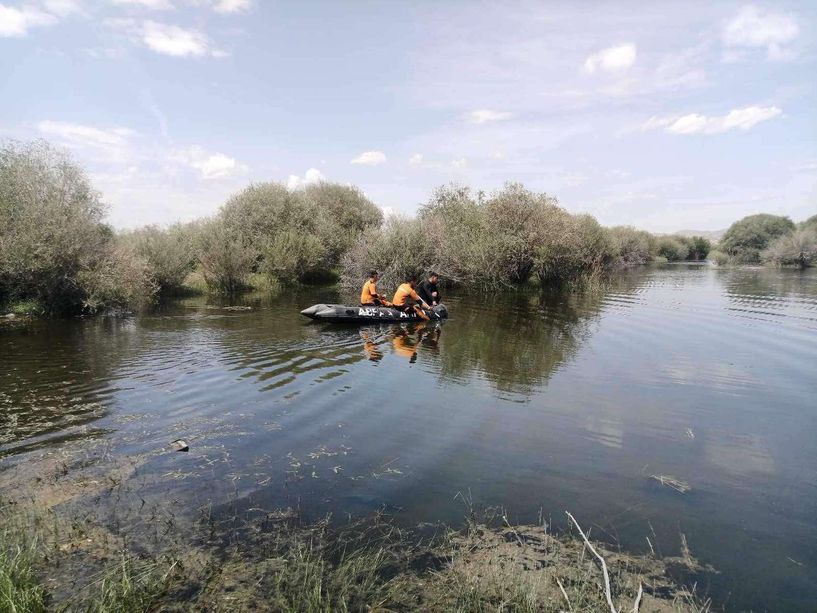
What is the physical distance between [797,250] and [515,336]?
4916 centimetres

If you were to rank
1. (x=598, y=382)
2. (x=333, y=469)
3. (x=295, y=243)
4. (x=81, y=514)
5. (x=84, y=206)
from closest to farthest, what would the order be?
(x=81, y=514) → (x=333, y=469) → (x=598, y=382) → (x=84, y=206) → (x=295, y=243)

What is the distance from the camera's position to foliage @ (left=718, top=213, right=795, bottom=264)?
6112 centimetres

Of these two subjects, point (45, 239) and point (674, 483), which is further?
point (45, 239)

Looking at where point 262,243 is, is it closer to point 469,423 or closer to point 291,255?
point 291,255

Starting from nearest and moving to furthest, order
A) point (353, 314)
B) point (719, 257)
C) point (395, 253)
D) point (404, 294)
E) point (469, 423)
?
point (469, 423) → point (353, 314) → point (404, 294) → point (395, 253) → point (719, 257)

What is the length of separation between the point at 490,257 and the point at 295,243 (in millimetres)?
11360

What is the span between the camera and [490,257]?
26734mm

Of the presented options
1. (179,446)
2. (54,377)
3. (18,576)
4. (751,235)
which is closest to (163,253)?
(54,377)

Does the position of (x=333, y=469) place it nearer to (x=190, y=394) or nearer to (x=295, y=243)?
(x=190, y=394)

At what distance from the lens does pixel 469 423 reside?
751cm

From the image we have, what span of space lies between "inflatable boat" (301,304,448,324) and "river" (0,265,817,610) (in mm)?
734

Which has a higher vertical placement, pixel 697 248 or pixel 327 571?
pixel 697 248

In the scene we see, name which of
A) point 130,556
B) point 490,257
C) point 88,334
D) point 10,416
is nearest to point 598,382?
point 130,556

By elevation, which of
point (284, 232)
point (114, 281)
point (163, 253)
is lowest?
point (114, 281)
